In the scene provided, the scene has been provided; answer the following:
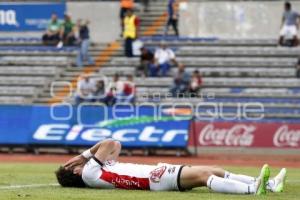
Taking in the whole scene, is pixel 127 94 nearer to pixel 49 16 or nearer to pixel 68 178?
pixel 49 16

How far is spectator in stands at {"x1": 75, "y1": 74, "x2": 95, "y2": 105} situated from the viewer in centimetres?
3052

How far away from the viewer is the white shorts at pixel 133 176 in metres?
12.4

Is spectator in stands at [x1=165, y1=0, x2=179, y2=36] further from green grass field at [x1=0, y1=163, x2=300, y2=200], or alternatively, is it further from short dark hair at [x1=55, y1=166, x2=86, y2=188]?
short dark hair at [x1=55, y1=166, x2=86, y2=188]

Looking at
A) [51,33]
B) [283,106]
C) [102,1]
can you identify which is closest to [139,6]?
[102,1]

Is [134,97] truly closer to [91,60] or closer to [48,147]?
[48,147]

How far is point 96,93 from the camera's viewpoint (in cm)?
3047

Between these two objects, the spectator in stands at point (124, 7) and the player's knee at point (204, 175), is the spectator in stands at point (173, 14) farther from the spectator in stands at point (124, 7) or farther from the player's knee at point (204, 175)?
the player's knee at point (204, 175)

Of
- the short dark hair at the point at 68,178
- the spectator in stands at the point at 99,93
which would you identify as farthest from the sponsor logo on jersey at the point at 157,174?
the spectator in stands at the point at 99,93

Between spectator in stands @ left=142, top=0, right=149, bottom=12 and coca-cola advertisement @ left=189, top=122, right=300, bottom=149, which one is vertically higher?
spectator in stands @ left=142, top=0, right=149, bottom=12

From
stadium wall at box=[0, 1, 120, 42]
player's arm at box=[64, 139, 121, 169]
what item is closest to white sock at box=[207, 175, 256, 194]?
player's arm at box=[64, 139, 121, 169]

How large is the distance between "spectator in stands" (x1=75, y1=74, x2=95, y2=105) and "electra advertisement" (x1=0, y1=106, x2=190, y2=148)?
1.40m

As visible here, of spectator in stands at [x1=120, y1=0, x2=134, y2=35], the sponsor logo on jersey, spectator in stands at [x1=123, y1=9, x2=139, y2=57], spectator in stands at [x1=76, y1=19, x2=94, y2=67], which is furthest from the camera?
spectator in stands at [x1=120, y1=0, x2=134, y2=35]

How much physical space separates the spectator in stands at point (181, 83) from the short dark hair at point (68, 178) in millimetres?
17186

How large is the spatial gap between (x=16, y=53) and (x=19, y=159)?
11.7 m
